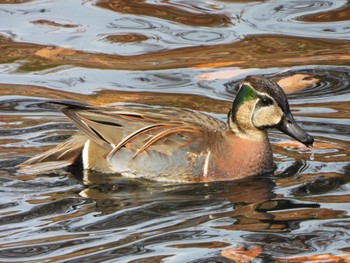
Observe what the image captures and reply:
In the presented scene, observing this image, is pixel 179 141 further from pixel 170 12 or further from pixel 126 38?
pixel 170 12

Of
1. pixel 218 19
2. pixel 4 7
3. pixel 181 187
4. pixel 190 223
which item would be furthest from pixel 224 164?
pixel 4 7

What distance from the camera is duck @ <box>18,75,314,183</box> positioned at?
833 cm

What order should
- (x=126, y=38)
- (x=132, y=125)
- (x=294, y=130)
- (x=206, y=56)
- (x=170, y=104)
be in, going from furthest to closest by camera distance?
(x=126, y=38)
(x=206, y=56)
(x=170, y=104)
(x=132, y=125)
(x=294, y=130)

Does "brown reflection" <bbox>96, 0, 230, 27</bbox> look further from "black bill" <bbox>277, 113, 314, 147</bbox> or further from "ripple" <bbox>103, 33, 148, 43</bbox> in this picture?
"black bill" <bbox>277, 113, 314, 147</bbox>

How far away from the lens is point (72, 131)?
9.29 metres

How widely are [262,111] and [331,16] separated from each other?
4470 mm

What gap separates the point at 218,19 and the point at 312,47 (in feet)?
4.55

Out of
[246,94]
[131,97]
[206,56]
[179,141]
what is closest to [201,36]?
[206,56]

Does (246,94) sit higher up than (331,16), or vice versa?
(331,16)

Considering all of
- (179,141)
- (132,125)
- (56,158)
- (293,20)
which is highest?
(293,20)

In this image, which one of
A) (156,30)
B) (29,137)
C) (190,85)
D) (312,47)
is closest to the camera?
(29,137)

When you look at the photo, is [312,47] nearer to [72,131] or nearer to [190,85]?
[190,85]

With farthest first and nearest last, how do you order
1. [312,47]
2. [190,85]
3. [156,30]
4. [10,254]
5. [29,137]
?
1. [156,30]
2. [312,47]
3. [190,85]
4. [29,137]
5. [10,254]

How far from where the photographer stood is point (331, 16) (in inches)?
494
